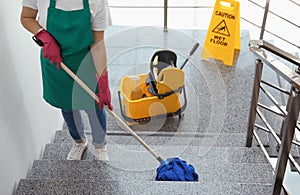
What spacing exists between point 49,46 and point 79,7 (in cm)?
18

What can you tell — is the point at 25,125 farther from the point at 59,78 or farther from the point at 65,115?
the point at 59,78

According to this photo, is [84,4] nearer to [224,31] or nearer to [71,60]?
[71,60]

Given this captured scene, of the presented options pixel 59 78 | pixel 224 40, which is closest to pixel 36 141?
pixel 59 78

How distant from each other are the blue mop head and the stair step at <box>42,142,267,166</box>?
0.66 ft

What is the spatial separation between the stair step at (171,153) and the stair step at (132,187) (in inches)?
13.7

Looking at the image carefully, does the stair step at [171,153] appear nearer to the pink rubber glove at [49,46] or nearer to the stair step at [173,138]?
the stair step at [173,138]

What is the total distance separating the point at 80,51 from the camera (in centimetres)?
160

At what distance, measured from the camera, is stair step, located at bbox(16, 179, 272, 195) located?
157 centimetres

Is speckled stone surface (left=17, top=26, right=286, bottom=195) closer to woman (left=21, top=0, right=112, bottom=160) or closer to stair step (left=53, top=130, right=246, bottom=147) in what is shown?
stair step (left=53, top=130, right=246, bottom=147)

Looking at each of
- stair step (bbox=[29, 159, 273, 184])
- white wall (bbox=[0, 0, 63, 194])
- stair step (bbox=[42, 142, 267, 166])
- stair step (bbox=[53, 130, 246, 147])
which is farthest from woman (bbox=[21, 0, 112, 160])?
stair step (bbox=[53, 130, 246, 147])

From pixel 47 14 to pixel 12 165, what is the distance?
645 millimetres

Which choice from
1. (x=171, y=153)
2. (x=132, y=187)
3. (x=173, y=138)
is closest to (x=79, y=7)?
(x=132, y=187)

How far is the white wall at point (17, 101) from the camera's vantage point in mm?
1591

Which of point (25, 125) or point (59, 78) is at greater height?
point (59, 78)
